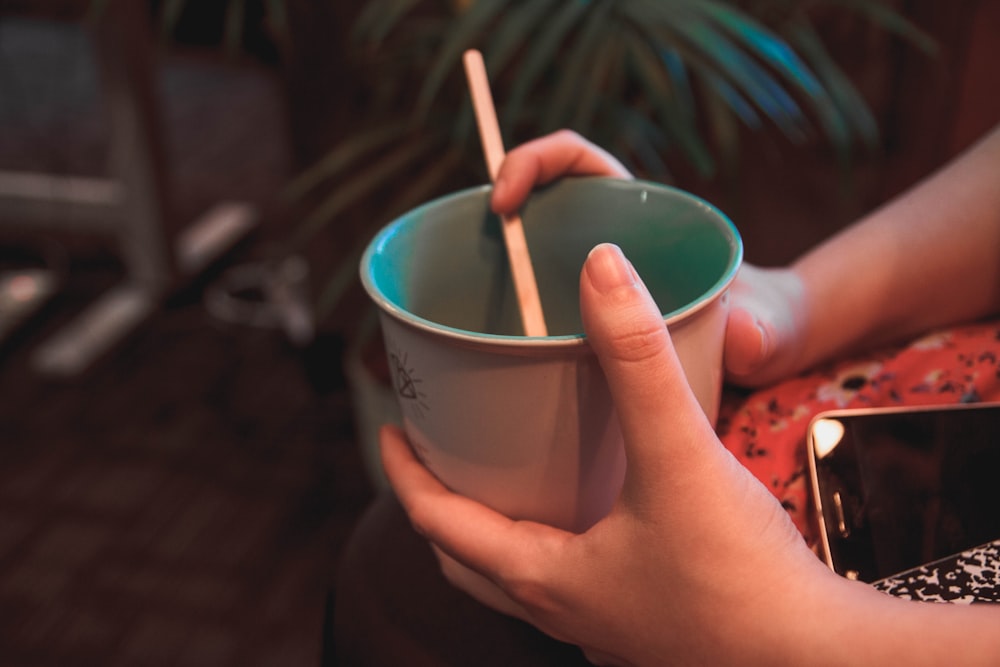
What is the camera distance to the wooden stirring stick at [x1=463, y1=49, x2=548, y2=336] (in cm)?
43

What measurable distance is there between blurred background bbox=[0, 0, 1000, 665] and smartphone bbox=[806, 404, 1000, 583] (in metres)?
0.44

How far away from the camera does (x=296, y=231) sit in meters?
1.57

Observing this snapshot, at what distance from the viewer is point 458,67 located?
95 centimetres

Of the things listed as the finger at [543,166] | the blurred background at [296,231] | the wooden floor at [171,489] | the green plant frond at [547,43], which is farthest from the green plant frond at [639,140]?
the wooden floor at [171,489]

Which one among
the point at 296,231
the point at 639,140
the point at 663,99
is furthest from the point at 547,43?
the point at 296,231

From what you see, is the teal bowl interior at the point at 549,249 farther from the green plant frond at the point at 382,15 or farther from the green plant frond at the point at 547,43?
the green plant frond at the point at 382,15

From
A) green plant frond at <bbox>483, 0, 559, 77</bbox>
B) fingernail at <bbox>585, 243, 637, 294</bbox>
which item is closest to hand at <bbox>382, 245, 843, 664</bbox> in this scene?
fingernail at <bbox>585, 243, 637, 294</bbox>

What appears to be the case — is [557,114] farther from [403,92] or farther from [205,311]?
[205,311]

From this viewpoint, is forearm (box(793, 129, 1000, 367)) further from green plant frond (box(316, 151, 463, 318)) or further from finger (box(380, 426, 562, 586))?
green plant frond (box(316, 151, 463, 318))

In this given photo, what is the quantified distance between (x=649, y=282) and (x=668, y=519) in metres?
0.16

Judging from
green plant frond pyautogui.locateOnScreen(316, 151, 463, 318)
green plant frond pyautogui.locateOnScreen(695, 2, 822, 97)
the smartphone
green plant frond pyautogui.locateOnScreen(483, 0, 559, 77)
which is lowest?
green plant frond pyautogui.locateOnScreen(316, 151, 463, 318)

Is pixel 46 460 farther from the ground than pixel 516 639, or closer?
closer

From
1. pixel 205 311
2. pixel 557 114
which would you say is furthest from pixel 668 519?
pixel 205 311

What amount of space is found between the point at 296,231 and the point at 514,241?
47.5 inches
